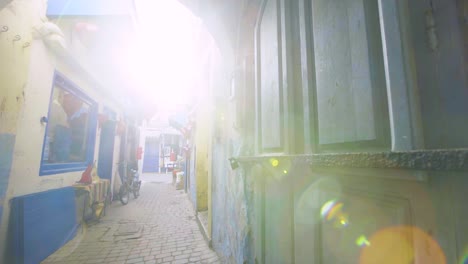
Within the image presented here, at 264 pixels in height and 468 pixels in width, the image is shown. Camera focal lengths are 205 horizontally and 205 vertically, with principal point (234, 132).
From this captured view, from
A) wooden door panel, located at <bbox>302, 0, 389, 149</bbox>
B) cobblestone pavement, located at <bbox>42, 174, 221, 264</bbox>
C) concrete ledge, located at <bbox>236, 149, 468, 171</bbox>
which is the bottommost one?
cobblestone pavement, located at <bbox>42, 174, 221, 264</bbox>

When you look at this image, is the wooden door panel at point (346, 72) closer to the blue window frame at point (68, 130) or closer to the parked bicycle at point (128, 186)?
the blue window frame at point (68, 130)

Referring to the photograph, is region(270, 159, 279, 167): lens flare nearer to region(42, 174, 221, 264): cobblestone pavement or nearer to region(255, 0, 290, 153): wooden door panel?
region(255, 0, 290, 153): wooden door panel

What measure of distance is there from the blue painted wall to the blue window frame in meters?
0.99

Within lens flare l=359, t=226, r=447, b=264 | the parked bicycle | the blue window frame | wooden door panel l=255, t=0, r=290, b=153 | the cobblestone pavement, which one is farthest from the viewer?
the parked bicycle

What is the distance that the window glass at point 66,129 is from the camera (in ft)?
14.9

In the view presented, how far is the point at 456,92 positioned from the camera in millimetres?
573

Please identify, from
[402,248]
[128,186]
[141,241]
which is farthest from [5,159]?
[128,186]

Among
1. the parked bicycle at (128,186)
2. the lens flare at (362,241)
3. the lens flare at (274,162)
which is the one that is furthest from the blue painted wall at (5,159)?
the parked bicycle at (128,186)

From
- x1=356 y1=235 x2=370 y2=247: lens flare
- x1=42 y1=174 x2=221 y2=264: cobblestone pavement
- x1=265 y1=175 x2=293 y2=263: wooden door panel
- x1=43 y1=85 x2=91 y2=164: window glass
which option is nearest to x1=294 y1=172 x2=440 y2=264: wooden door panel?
x1=356 y1=235 x2=370 y2=247: lens flare

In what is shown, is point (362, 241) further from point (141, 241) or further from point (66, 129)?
point (66, 129)

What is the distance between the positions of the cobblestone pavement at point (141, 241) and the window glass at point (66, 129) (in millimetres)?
1967

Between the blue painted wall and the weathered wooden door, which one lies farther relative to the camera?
the blue painted wall

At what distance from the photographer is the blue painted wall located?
9.94ft

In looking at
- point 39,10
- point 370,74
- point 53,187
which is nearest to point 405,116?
point 370,74
